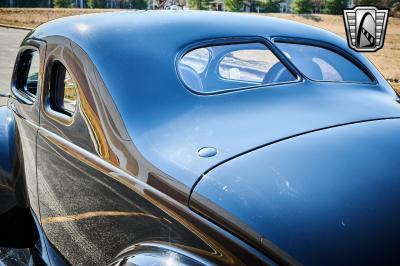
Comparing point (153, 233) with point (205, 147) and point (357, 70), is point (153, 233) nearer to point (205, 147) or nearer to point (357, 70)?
point (205, 147)

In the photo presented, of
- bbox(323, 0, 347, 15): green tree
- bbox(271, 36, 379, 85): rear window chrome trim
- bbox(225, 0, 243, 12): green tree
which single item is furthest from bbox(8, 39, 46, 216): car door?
bbox(323, 0, 347, 15): green tree

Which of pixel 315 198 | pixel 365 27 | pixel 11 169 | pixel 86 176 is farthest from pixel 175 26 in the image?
pixel 365 27

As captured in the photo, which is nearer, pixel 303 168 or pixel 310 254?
pixel 310 254

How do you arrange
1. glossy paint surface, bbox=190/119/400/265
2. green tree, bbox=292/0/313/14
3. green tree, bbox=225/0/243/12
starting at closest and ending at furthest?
glossy paint surface, bbox=190/119/400/265 → green tree, bbox=225/0/243/12 → green tree, bbox=292/0/313/14

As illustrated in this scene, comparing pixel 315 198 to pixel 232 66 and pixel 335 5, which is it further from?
pixel 335 5

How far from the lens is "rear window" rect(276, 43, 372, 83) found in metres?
2.52

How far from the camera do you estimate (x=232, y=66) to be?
3.25m

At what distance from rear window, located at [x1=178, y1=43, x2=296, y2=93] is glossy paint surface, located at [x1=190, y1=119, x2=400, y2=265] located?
1049 mm

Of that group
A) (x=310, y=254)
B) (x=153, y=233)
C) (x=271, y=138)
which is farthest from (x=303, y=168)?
(x=153, y=233)

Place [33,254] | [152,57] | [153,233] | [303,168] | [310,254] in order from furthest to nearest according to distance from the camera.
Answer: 1. [33,254]
2. [152,57]
3. [153,233]
4. [303,168]
5. [310,254]

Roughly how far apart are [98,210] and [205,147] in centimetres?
65

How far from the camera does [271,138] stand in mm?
1555

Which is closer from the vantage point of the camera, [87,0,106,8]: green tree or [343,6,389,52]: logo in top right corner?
[343,6,389,52]: logo in top right corner

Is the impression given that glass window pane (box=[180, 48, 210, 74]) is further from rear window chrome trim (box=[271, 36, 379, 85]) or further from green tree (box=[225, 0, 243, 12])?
green tree (box=[225, 0, 243, 12])
